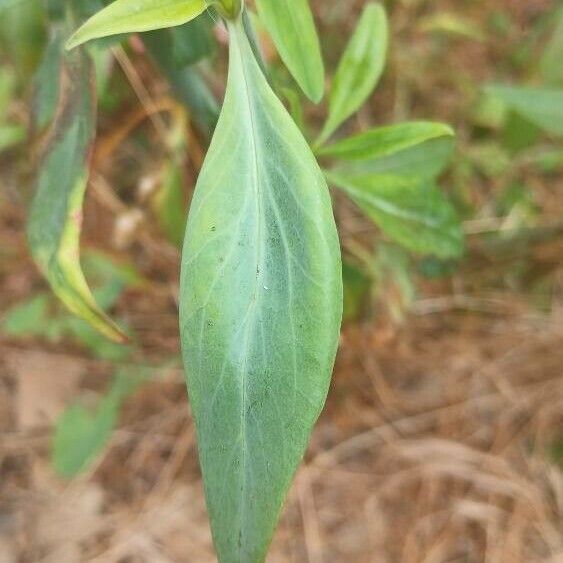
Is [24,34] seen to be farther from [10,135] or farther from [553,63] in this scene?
[553,63]

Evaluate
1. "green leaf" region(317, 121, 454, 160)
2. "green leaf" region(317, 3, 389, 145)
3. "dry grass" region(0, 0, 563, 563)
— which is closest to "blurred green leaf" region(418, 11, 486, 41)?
"dry grass" region(0, 0, 563, 563)

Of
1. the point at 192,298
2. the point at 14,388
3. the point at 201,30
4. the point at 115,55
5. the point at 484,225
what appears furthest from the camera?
the point at 14,388

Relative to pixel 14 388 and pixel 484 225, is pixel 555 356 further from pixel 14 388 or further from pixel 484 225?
pixel 14 388

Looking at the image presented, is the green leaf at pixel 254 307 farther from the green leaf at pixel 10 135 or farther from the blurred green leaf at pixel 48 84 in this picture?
the green leaf at pixel 10 135

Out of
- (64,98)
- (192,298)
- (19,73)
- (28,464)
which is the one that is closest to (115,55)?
(19,73)

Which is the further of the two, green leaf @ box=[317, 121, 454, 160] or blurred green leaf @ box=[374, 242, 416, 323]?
blurred green leaf @ box=[374, 242, 416, 323]

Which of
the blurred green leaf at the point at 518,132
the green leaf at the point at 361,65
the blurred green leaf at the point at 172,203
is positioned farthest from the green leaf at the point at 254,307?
the blurred green leaf at the point at 518,132

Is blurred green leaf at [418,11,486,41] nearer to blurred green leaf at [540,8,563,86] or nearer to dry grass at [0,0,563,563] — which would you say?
dry grass at [0,0,563,563]
